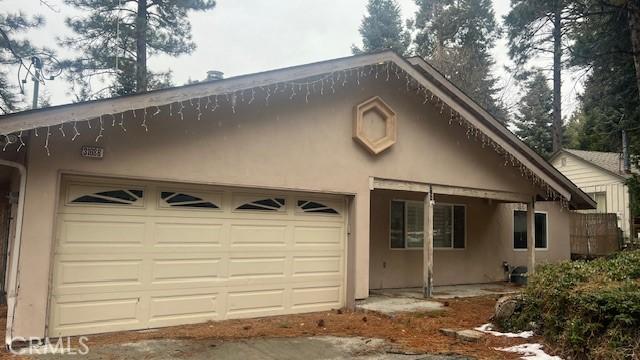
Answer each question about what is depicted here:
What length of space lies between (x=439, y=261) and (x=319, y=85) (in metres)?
5.77

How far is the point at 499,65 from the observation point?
31.5 m

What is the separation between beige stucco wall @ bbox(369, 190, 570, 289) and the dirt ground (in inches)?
109

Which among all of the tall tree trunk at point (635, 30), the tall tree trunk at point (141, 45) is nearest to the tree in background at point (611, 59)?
the tall tree trunk at point (635, 30)

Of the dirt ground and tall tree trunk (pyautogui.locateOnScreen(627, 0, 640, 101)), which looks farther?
tall tree trunk (pyautogui.locateOnScreen(627, 0, 640, 101))

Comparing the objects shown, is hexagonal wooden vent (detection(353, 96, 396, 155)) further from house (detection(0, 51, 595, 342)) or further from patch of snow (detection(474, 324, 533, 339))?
patch of snow (detection(474, 324, 533, 339))

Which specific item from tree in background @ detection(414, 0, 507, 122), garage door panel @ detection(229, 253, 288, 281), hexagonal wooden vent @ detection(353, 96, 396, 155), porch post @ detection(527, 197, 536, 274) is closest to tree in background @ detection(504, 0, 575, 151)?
tree in background @ detection(414, 0, 507, 122)

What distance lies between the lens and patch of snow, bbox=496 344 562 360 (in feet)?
19.0

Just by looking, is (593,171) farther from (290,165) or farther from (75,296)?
(75,296)

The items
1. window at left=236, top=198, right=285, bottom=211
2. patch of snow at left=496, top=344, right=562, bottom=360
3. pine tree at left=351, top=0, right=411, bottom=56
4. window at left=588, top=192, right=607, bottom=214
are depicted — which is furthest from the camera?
pine tree at left=351, top=0, right=411, bottom=56

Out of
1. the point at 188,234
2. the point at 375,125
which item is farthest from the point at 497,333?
the point at 188,234

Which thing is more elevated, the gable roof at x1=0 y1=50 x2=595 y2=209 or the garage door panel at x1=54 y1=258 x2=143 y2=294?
the gable roof at x1=0 y1=50 x2=595 y2=209

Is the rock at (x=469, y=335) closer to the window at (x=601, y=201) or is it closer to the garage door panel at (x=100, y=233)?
the garage door panel at (x=100, y=233)

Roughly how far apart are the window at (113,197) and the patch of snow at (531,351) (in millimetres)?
5259

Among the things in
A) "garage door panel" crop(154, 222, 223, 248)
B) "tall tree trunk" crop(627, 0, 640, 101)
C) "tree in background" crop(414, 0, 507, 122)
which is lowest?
"garage door panel" crop(154, 222, 223, 248)
